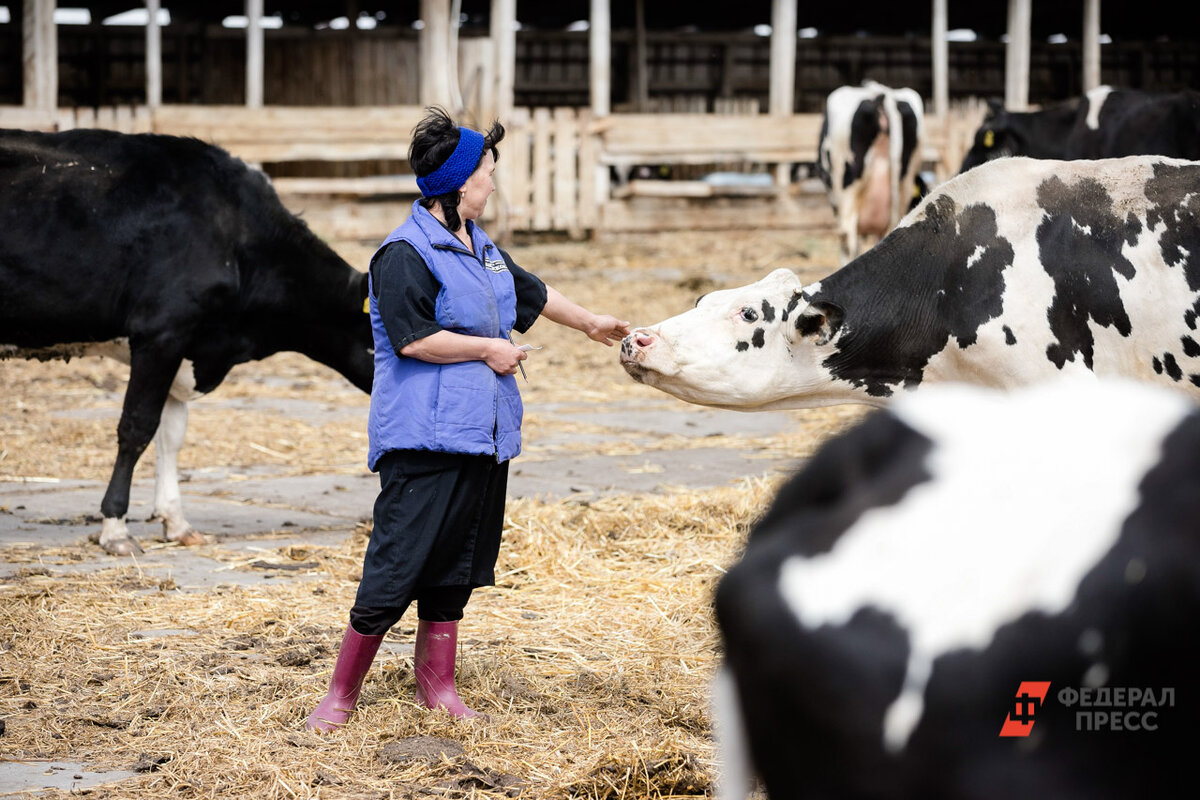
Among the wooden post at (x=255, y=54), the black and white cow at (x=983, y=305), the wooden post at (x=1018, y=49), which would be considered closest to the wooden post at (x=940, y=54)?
the wooden post at (x=1018, y=49)

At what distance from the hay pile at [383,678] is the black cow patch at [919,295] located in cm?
101

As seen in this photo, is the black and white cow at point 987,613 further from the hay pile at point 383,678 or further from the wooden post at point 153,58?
the wooden post at point 153,58

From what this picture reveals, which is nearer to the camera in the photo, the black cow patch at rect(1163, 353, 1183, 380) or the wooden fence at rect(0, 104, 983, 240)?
the black cow patch at rect(1163, 353, 1183, 380)

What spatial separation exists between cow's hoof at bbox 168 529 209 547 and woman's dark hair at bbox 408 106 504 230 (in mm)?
2730

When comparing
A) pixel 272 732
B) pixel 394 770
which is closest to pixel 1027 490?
pixel 394 770

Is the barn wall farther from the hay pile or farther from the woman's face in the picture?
the woman's face

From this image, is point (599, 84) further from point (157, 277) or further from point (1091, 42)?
point (157, 277)

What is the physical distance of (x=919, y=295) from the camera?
481 centimetres

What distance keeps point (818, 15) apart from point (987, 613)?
25.1 meters

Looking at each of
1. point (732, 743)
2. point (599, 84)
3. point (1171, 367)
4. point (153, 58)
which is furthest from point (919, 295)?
point (153, 58)

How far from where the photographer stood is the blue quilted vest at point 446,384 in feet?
12.2

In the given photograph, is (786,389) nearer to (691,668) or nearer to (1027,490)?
(691,668)

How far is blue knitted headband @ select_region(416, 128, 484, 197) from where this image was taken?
383 cm

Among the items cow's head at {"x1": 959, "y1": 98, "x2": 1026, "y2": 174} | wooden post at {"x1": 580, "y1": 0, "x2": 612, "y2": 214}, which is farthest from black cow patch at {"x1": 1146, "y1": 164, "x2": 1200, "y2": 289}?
wooden post at {"x1": 580, "y1": 0, "x2": 612, "y2": 214}
